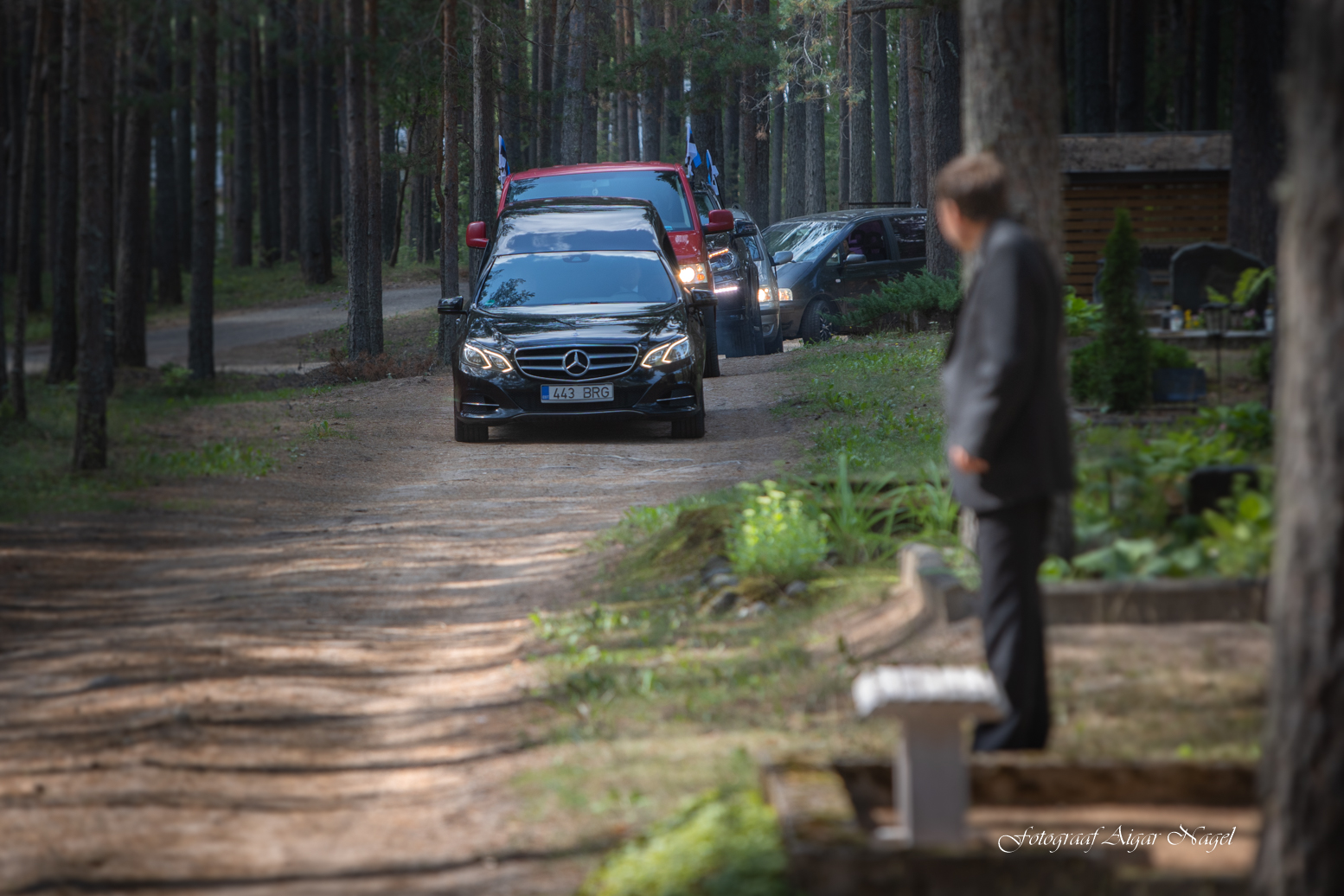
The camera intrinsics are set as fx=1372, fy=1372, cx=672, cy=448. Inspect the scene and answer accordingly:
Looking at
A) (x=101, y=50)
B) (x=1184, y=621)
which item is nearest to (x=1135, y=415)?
(x=1184, y=621)

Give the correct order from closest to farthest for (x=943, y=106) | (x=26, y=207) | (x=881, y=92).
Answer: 1. (x=26, y=207)
2. (x=943, y=106)
3. (x=881, y=92)

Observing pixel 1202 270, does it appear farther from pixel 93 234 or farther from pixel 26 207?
pixel 26 207

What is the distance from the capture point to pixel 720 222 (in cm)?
1636

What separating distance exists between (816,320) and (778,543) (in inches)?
592

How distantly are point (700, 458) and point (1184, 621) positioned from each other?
21.1 ft

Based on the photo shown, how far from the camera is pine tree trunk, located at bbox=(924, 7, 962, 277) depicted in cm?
2175

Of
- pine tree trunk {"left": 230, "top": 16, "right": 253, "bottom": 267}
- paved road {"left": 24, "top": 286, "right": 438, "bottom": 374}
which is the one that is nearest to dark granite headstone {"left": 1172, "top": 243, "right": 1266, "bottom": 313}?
paved road {"left": 24, "top": 286, "right": 438, "bottom": 374}

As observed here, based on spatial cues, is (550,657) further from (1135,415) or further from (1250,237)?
(1250,237)

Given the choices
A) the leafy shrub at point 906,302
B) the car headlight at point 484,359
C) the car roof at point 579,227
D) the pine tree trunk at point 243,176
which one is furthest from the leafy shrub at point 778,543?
the pine tree trunk at point 243,176

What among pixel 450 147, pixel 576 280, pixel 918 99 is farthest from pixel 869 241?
pixel 918 99

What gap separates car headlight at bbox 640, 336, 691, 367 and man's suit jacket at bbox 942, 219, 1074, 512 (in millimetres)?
7901

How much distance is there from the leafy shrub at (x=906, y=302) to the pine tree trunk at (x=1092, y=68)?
7712mm

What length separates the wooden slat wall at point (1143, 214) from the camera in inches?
783

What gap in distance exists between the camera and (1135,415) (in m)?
9.59
